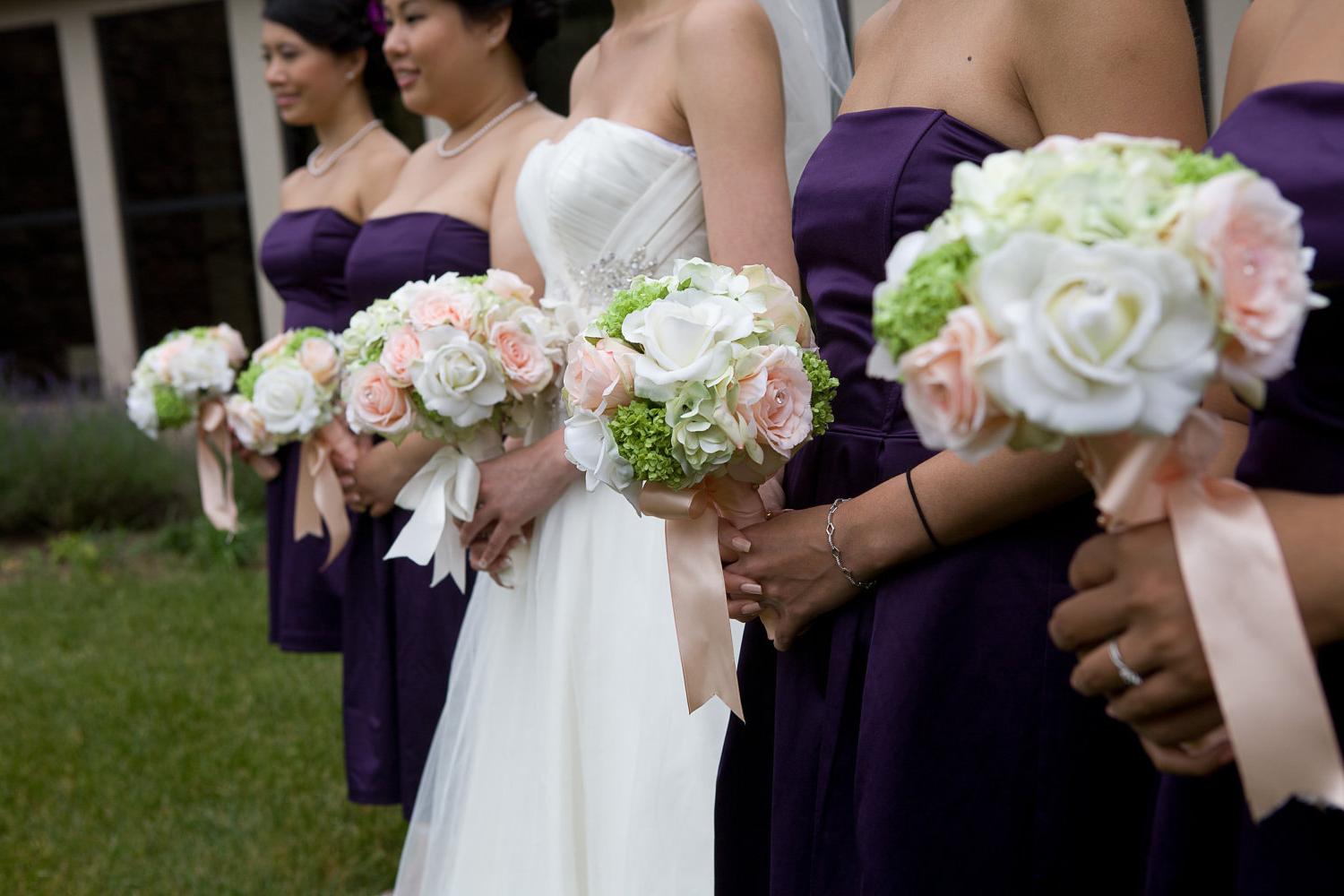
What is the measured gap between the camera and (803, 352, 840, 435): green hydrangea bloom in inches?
73.4

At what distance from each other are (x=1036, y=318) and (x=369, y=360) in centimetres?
203

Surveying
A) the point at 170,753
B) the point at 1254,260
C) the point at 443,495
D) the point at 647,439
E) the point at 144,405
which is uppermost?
the point at 1254,260

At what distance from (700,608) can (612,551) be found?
0.85 metres

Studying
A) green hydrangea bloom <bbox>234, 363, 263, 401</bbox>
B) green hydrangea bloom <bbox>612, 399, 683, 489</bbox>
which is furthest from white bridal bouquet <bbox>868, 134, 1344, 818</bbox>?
green hydrangea bloom <bbox>234, 363, 263, 401</bbox>

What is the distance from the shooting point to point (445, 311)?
270 centimetres

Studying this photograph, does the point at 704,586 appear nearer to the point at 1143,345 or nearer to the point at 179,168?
the point at 1143,345

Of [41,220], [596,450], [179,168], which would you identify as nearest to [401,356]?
[596,450]

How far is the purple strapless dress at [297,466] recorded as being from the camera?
15.0ft

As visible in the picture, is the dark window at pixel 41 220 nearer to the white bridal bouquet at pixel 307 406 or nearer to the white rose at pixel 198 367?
the white rose at pixel 198 367

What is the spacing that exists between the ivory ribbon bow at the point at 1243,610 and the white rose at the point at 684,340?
61cm

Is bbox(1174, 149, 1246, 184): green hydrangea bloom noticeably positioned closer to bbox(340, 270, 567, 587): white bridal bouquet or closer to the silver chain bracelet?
the silver chain bracelet

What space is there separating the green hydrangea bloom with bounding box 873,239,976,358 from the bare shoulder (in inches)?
53.4

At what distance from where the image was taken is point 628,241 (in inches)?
110

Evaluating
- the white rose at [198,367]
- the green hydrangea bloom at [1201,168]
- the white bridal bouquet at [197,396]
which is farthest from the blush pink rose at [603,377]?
the white rose at [198,367]
